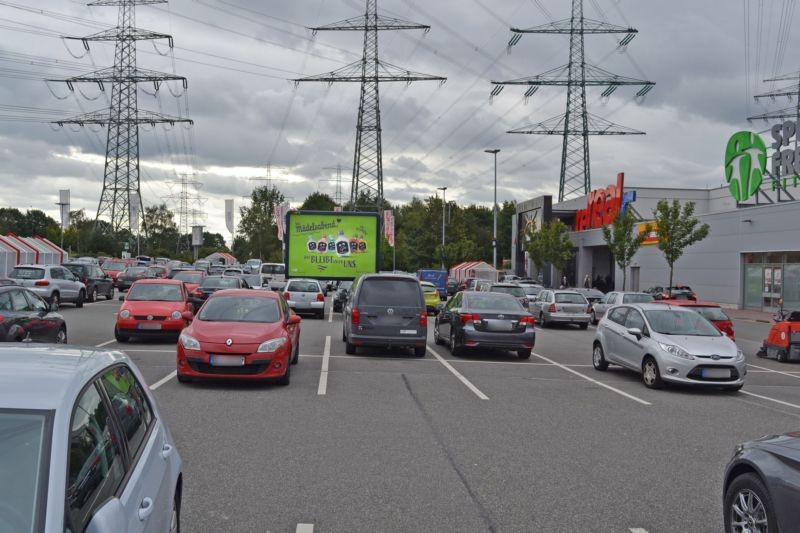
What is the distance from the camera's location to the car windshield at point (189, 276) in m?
33.8

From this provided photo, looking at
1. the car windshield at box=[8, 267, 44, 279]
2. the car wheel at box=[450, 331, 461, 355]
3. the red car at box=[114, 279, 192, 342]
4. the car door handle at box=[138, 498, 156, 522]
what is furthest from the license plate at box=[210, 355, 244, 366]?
the car windshield at box=[8, 267, 44, 279]

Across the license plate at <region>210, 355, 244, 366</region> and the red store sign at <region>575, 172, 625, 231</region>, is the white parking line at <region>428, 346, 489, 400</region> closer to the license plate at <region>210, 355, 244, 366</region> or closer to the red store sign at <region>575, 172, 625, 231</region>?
the license plate at <region>210, 355, 244, 366</region>

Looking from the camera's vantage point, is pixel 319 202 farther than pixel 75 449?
Yes

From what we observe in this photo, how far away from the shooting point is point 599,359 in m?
15.8

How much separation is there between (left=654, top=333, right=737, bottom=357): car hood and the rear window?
17.7 feet

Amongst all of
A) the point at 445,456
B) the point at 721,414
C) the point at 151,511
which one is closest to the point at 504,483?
the point at 445,456

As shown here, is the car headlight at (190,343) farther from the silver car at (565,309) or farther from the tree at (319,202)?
the tree at (319,202)

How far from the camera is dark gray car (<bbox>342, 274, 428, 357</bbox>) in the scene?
16547 mm

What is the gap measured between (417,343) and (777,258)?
27443 mm

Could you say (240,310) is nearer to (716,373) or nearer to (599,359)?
(599,359)

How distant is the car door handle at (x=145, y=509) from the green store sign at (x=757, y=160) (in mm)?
39289

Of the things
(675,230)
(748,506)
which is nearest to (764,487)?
(748,506)

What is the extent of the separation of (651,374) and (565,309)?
15499 millimetres

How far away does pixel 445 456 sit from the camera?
Result: 771cm
